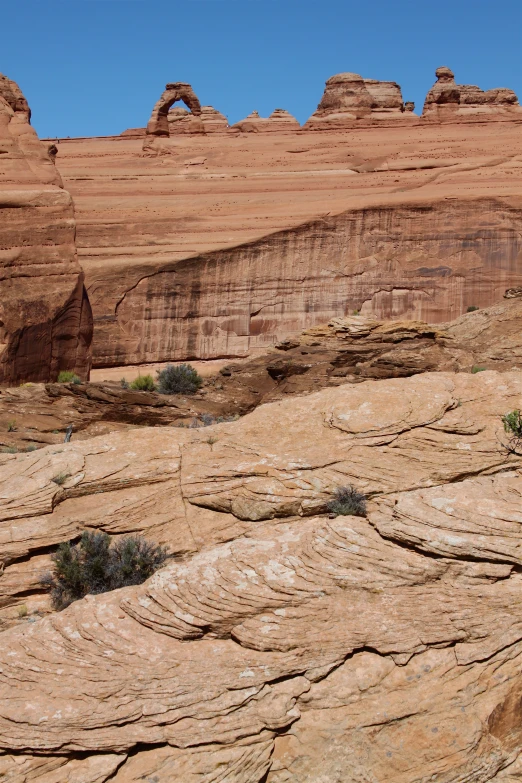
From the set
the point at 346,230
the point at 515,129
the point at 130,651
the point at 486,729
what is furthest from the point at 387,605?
the point at 515,129

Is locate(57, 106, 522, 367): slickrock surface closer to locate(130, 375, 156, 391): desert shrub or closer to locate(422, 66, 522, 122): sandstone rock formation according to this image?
locate(130, 375, 156, 391): desert shrub

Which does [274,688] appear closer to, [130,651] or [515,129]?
[130,651]

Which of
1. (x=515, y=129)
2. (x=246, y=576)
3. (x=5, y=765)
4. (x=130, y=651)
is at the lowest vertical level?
(x=5, y=765)

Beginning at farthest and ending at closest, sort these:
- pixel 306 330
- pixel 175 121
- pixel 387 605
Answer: pixel 175 121 < pixel 306 330 < pixel 387 605

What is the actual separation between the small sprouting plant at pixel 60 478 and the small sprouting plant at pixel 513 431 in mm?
4777

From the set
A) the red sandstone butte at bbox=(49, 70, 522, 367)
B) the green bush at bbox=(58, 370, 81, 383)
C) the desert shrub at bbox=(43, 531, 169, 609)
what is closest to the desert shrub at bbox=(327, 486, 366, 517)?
the desert shrub at bbox=(43, 531, 169, 609)

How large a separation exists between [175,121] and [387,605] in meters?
36.3

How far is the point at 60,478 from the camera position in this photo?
9.56 m

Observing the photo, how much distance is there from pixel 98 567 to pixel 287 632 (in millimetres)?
2266

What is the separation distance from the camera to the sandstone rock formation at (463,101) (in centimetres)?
3065

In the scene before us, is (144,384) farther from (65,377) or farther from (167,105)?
(167,105)

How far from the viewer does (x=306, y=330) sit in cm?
2217

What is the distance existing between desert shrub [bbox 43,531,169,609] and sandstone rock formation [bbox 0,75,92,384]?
891 cm

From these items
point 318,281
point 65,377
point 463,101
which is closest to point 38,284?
point 65,377
